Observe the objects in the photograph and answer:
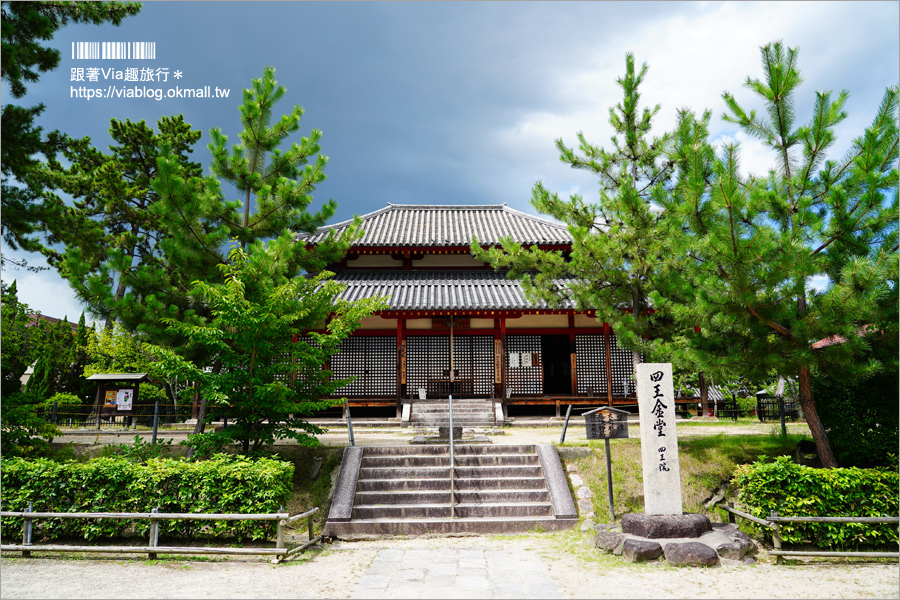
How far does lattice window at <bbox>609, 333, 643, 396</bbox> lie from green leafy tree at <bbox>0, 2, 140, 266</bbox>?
50.1 ft

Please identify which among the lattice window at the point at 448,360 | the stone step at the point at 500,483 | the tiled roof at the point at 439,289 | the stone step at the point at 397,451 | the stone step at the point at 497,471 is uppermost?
the tiled roof at the point at 439,289

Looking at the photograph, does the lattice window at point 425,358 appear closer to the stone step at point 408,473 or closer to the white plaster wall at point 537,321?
the white plaster wall at point 537,321

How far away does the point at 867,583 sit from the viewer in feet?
18.2

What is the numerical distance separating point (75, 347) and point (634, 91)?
19.8m

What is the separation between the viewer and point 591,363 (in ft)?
56.0

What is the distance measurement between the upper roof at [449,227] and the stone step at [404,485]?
1120 centimetres

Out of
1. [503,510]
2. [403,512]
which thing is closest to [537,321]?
[503,510]

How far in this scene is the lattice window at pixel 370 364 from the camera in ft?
55.8

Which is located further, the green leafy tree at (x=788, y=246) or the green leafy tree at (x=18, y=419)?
the green leafy tree at (x=18, y=419)

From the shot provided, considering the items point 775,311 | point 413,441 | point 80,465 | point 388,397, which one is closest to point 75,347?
point 388,397

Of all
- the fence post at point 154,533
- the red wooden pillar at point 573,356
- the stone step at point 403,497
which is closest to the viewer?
the fence post at point 154,533

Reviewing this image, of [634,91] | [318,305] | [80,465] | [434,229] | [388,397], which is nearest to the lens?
[80,465]

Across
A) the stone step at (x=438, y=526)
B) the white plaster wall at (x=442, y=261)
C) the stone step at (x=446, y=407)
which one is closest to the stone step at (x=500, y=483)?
the stone step at (x=438, y=526)

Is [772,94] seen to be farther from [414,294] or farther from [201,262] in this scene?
[414,294]
